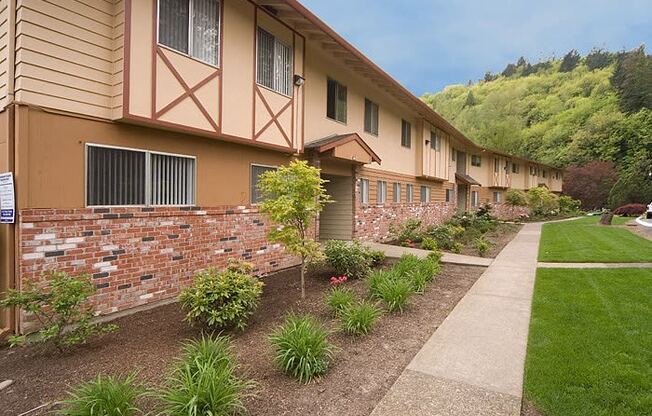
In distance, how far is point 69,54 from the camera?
5215 mm

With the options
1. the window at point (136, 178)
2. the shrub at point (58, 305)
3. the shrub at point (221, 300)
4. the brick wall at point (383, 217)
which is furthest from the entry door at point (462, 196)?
the shrub at point (58, 305)

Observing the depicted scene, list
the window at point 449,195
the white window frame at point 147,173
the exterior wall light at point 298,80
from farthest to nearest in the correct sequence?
the window at point 449,195
the exterior wall light at point 298,80
the white window frame at point 147,173

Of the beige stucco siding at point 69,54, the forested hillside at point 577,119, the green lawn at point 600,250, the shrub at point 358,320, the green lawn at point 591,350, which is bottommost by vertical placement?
the green lawn at point 591,350

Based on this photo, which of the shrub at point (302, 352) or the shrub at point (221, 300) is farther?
the shrub at point (221, 300)

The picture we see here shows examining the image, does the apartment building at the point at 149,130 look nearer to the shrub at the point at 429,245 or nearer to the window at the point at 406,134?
the shrub at the point at 429,245

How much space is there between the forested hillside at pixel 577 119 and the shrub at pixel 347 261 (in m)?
41.4

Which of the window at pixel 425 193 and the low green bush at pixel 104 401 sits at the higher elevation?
the window at pixel 425 193

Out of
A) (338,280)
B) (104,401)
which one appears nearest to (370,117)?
(338,280)

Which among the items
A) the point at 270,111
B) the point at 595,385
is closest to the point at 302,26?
the point at 270,111

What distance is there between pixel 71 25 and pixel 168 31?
1.41 meters

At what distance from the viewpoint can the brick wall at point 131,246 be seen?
496cm

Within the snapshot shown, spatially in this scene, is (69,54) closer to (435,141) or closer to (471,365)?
(471,365)

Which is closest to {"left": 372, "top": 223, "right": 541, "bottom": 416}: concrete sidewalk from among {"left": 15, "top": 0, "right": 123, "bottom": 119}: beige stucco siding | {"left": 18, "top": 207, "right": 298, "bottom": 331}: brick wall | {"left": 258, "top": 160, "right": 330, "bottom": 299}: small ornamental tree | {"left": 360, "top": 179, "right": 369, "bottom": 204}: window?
{"left": 258, "top": 160, "right": 330, "bottom": 299}: small ornamental tree

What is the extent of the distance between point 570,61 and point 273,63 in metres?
101
